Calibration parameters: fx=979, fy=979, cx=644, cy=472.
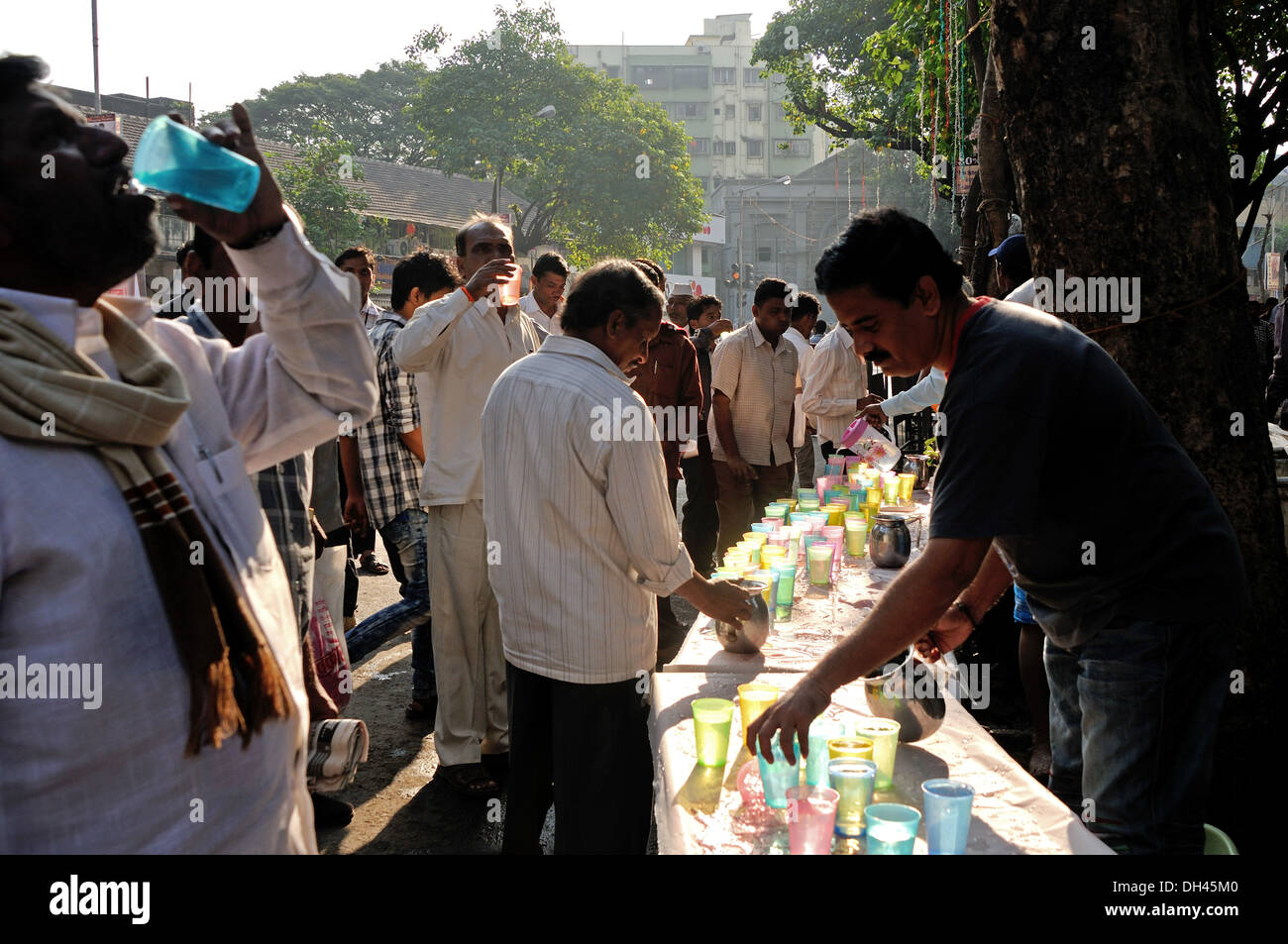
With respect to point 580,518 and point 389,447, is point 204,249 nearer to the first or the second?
point 580,518

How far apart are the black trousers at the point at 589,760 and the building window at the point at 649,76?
78591 millimetres

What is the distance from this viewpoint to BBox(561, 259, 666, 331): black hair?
9.62 feet

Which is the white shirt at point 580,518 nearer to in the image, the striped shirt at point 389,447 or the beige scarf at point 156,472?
the beige scarf at point 156,472

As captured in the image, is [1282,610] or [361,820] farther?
[361,820]

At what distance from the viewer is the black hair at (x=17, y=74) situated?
132 cm

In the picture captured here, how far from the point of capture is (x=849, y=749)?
212 cm

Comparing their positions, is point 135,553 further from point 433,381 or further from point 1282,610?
point 1282,610

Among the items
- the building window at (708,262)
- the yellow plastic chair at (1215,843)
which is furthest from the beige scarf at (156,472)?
the building window at (708,262)

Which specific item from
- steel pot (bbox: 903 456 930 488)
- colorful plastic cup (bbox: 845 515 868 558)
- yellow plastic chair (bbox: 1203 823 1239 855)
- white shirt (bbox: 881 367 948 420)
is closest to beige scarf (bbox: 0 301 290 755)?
yellow plastic chair (bbox: 1203 823 1239 855)
